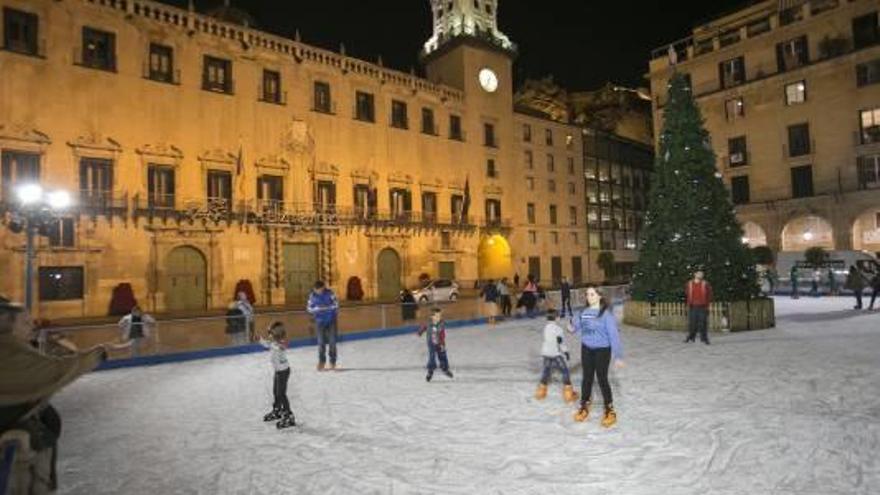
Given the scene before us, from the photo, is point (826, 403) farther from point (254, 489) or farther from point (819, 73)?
point (819, 73)

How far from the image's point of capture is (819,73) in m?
38.6

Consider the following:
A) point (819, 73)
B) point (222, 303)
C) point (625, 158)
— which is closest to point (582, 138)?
point (625, 158)

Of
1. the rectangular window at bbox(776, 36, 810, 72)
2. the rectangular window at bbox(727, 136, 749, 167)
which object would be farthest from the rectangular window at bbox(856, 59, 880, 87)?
the rectangular window at bbox(727, 136, 749, 167)

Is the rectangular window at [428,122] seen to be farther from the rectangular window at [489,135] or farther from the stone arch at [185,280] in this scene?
the stone arch at [185,280]

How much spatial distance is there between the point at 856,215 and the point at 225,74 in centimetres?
4276

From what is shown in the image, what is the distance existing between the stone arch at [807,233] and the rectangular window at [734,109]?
384 inches

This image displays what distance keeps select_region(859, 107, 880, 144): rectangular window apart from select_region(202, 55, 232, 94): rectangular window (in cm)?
4279

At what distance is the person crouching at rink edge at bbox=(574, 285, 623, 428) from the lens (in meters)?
6.97

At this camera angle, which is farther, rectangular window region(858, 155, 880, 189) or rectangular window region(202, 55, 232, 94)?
rectangular window region(858, 155, 880, 189)

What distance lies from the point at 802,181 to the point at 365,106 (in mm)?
33265

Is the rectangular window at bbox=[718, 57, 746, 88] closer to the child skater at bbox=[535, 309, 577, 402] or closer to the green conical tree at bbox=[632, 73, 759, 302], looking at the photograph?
the green conical tree at bbox=[632, 73, 759, 302]

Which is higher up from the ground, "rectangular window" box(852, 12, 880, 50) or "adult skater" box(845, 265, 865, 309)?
"rectangular window" box(852, 12, 880, 50)

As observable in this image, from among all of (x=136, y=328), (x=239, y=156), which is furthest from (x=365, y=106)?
(x=136, y=328)

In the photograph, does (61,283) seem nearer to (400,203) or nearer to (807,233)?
(400,203)
